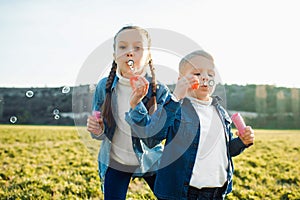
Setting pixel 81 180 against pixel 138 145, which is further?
pixel 81 180

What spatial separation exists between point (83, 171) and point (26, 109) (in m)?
17.0

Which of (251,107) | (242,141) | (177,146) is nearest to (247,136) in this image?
(242,141)

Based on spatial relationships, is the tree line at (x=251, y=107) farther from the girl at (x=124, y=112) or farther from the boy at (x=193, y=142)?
the boy at (x=193, y=142)

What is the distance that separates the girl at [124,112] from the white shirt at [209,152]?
24cm

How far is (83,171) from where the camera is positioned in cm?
571

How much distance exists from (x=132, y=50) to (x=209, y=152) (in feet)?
2.38

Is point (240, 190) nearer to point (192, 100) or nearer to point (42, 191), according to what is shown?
point (42, 191)

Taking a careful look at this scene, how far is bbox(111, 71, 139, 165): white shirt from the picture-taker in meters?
2.45

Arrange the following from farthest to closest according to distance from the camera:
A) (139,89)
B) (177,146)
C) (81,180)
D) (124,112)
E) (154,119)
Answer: (81,180), (124,112), (177,146), (154,119), (139,89)

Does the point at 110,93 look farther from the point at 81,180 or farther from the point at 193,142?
the point at 81,180

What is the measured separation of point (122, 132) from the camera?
2.49m

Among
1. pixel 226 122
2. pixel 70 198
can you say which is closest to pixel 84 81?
pixel 226 122

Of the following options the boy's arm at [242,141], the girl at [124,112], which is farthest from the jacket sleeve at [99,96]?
the boy's arm at [242,141]

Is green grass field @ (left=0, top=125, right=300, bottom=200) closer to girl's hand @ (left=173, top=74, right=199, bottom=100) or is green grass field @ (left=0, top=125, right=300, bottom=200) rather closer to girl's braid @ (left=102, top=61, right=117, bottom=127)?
girl's braid @ (left=102, top=61, right=117, bottom=127)
